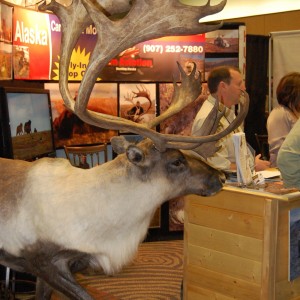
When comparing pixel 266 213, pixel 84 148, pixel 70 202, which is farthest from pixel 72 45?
pixel 84 148

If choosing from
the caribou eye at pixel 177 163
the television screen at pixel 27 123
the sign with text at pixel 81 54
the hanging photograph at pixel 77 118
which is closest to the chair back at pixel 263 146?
the sign with text at pixel 81 54

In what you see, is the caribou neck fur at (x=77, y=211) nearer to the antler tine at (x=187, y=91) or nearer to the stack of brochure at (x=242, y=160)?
the antler tine at (x=187, y=91)

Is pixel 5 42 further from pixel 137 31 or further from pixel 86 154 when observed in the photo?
pixel 137 31

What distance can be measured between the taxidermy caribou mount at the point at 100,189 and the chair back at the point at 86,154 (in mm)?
2076

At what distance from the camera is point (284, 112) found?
4777mm

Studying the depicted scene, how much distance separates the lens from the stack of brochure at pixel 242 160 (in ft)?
10.3

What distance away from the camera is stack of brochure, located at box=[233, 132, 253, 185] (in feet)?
10.3

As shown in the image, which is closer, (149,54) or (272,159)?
(272,159)

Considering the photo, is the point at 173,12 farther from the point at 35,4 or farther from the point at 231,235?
the point at 35,4

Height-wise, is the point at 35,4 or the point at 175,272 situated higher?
the point at 35,4

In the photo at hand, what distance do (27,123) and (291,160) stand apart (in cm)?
167

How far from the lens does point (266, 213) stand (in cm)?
299

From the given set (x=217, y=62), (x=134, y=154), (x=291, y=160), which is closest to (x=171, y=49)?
(x=217, y=62)

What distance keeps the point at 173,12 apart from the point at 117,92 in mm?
2931
